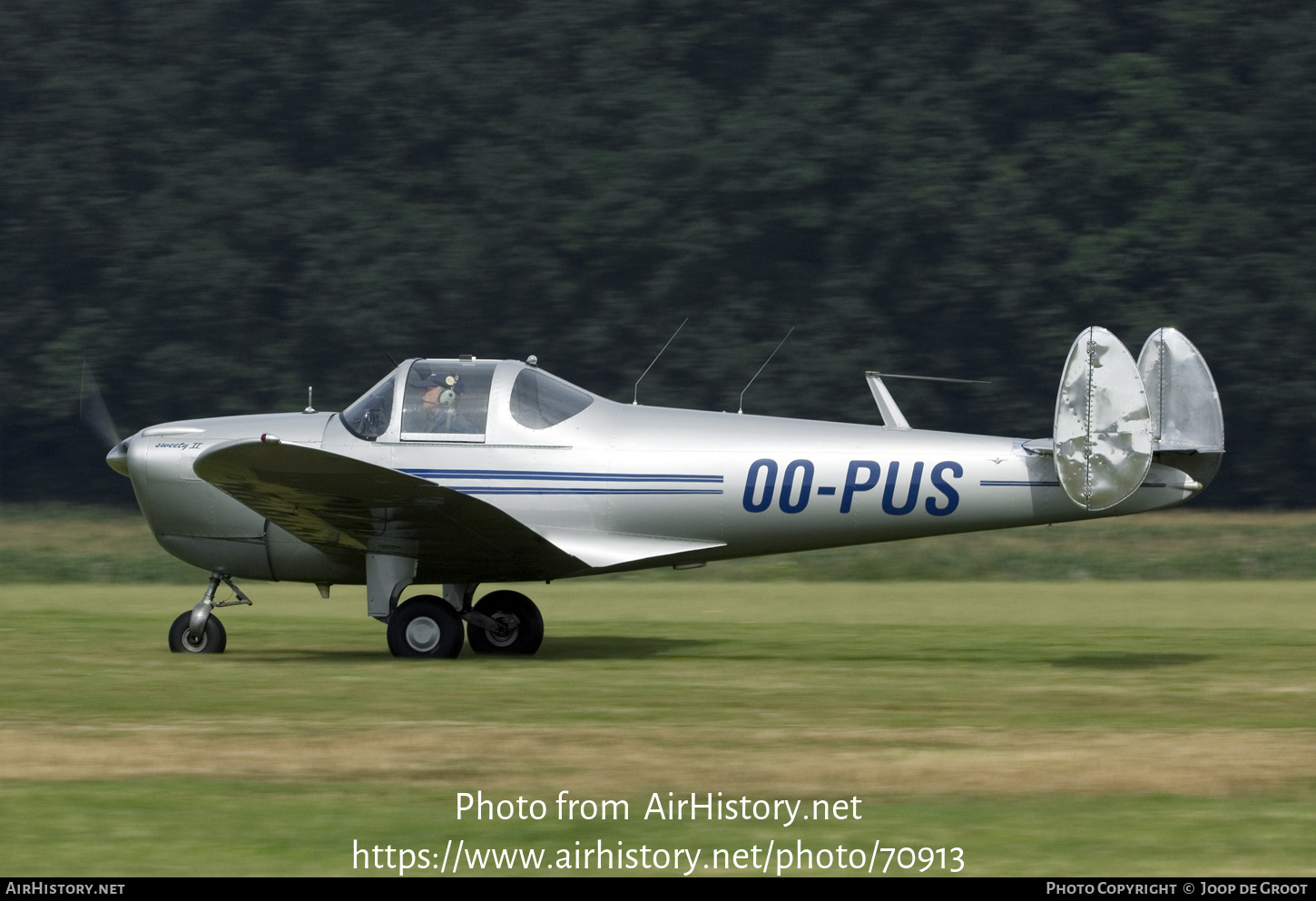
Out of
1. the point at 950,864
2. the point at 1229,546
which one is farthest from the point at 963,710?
the point at 1229,546

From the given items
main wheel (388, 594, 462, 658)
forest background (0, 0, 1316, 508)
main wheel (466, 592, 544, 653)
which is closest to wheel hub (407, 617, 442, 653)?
main wheel (388, 594, 462, 658)

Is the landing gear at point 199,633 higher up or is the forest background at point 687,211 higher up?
the forest background at point 687,211

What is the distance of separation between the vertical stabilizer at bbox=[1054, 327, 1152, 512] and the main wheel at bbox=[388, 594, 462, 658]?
13.1 feet

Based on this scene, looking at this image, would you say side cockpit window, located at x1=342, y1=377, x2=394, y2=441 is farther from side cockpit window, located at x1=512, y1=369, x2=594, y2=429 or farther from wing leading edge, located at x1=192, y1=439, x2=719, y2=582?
side cockpit window, located at x1=512, y1=369, x2=594, y2=429

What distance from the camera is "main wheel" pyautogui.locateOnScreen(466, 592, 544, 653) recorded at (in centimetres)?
1146

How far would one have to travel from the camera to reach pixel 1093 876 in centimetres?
490

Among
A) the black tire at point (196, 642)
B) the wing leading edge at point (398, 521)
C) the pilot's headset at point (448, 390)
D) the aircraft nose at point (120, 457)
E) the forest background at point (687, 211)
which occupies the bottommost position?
the black tire at point (196, 642)

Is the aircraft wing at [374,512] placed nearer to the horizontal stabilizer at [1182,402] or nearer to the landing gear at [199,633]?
the landing gear at [199,633]

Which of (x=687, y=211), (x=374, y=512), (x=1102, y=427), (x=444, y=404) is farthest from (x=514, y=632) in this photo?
(x=687, y=211)

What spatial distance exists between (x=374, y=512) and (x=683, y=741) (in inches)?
148

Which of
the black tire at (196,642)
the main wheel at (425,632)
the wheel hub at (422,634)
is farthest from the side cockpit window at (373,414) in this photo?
the black tire at (196,642)

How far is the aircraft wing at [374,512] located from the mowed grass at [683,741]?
735mm

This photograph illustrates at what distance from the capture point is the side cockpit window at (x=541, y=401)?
10961 millimetres

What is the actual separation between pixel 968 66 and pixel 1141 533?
35.3ft
